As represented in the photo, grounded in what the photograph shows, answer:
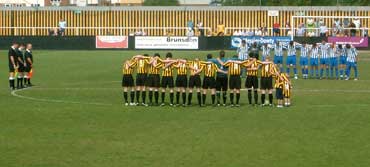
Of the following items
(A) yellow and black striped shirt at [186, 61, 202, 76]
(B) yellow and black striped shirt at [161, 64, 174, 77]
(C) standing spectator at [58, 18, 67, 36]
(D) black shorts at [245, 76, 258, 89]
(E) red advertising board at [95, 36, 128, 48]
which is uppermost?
(C) standing spectator at [58, 18, 67, 36]

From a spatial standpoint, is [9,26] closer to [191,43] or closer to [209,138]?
[191,43]

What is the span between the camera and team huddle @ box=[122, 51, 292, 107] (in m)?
26.6

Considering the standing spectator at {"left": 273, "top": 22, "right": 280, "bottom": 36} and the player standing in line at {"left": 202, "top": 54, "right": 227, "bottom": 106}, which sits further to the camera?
the standing spectator at {"left": 273, "top": 22, "right": 280, "bottom": 36}

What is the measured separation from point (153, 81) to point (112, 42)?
39.9 metres

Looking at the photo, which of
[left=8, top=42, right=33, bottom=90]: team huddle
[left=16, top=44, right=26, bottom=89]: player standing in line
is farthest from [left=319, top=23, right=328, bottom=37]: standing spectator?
[left=16, top=44, right=26, bottom=89]: player standing in line

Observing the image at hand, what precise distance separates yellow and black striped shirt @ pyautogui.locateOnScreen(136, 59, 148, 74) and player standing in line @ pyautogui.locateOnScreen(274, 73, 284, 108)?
167 inches

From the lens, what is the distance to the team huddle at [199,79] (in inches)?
1046

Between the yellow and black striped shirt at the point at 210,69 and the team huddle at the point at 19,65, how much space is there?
8935 mm

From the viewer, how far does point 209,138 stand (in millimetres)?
19375

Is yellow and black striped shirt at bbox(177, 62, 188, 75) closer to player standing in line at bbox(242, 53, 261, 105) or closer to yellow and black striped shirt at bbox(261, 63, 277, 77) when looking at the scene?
player standing in line at bbox(242, 53, 261, 105)

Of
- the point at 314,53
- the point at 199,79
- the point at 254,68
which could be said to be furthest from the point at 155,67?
the point at 314,53

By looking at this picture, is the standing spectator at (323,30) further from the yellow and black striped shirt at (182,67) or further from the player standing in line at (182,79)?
the yellow and black striped shirt at (182,67)

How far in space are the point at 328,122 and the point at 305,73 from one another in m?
18.1

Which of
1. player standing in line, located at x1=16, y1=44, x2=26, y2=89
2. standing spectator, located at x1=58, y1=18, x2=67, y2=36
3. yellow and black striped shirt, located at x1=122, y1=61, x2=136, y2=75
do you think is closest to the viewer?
yellow and black striped shirt, located at x1=122, y1=61, x2=136, y2=75
